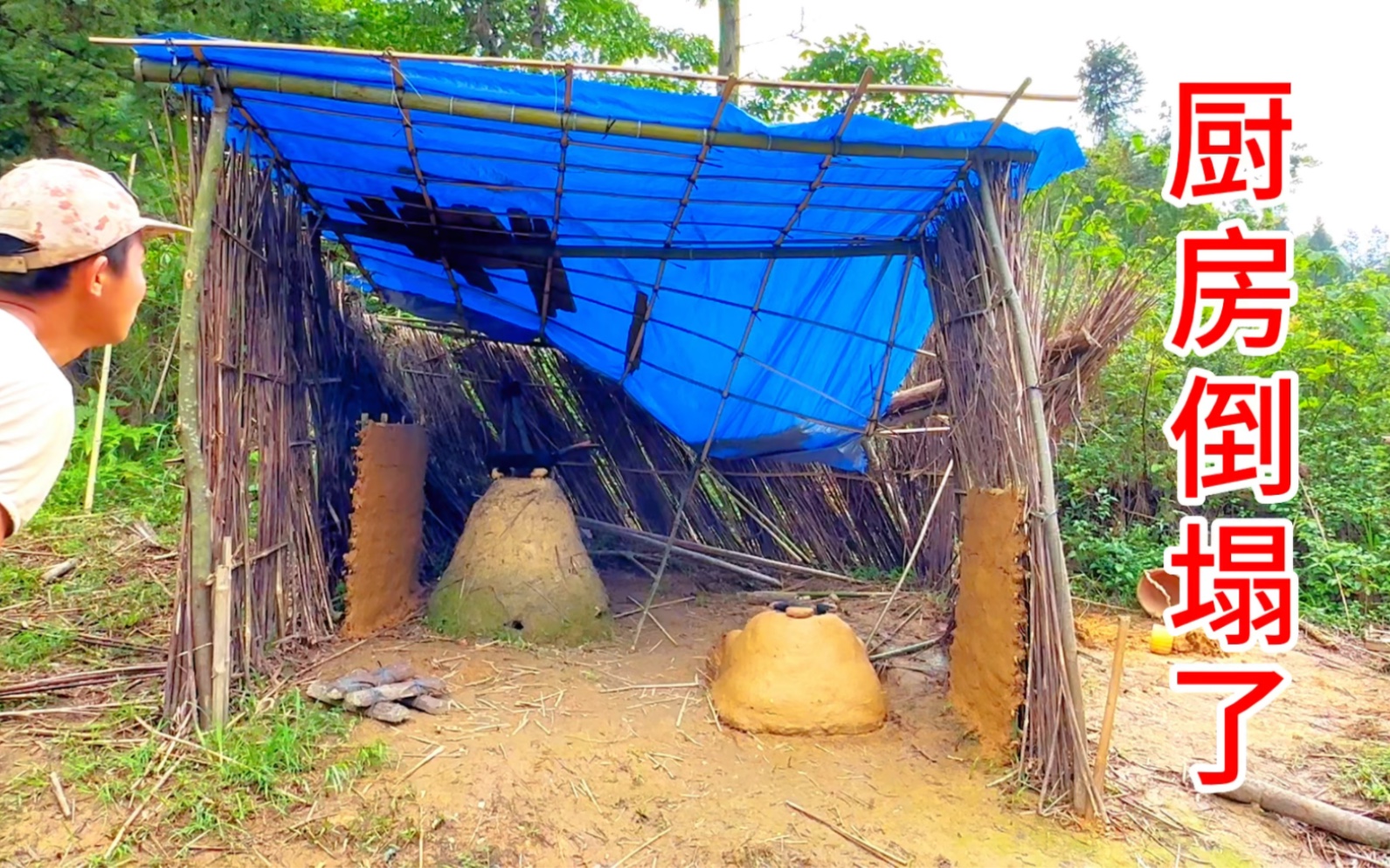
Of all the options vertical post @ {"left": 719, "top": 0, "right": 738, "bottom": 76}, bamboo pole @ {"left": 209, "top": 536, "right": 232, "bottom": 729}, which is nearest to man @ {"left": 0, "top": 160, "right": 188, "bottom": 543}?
bamboo pole @ {"left": 209, "top": 536, "right": 232, "bottom": 729}

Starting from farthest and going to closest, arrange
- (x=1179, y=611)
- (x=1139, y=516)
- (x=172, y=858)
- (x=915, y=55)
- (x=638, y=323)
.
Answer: (x=915, y=55) → (x=1139, y=516) → (x=638, y=323) → (x=1179, y=611) → (x=172, y=858)

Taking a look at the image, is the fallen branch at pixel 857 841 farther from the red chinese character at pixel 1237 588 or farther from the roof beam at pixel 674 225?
the roof beam at pixel 674 225

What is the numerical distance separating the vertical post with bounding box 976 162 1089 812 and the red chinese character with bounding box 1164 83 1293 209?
1.28 meters

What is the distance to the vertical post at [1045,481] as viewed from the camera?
106 inches

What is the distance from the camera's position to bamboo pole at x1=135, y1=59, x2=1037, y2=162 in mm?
2707

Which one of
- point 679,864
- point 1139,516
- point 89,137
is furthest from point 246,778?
point 1139,516

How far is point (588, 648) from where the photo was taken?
4105mm

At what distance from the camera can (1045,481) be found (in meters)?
2.79

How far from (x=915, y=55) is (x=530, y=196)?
214 inches

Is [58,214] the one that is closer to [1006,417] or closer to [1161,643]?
[1006,417]

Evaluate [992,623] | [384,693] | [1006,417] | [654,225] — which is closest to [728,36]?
[654,225]

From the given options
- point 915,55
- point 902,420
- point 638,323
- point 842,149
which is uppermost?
point 915,55

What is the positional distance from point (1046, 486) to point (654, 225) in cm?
204

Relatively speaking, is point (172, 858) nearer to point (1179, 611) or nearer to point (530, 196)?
point (530, 196)
